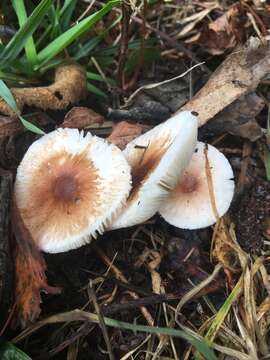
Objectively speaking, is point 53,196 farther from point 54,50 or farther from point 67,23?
point 67,23

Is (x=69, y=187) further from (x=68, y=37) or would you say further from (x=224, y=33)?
(x=224, y=33)

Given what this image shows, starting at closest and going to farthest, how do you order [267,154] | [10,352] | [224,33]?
[10,352]
[267,154]
[224,33]

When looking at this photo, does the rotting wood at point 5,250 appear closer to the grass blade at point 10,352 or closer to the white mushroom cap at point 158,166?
the grass blade at point 10,352

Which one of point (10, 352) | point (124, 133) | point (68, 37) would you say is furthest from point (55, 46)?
point (10, 352)

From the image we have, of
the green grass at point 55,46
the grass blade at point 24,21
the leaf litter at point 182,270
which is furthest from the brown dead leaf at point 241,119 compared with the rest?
the grass blade at point 24,21

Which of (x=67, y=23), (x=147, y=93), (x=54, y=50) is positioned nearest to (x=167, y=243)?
(x=147, y=93)

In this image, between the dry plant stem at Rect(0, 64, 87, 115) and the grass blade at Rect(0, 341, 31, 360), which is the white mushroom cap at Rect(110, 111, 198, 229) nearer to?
the dry plant stem at Rect(0, 64, 87, 115)

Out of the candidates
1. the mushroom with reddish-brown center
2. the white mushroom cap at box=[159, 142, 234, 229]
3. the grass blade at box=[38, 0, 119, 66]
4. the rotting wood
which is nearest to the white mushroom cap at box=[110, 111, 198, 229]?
the mushroom with reddish-brown center
